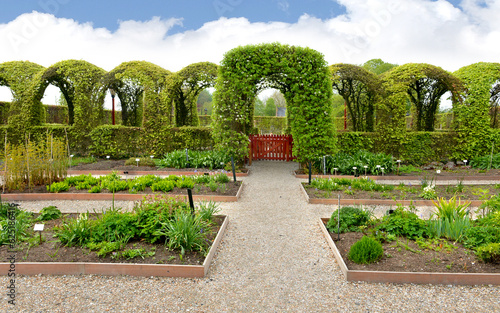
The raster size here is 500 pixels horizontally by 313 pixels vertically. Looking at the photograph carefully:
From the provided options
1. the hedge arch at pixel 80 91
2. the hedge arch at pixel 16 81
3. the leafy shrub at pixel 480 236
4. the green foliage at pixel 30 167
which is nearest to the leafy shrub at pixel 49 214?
the green foliage at pixel 30 167

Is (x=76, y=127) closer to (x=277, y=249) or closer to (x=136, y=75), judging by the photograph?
(x=136, y=75)

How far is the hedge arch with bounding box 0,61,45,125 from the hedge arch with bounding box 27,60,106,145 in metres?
0.51

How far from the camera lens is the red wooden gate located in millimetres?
13188

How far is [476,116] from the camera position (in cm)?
1196

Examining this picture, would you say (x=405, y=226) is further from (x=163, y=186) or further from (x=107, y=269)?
(x=163, y=186)

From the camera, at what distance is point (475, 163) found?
11641 millimetres

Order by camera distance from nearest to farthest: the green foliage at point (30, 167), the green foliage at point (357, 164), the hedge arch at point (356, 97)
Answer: the green foliage at point (30, 167)
the green foliage at point (357, 164)
the hedge arch at point (356, 97)

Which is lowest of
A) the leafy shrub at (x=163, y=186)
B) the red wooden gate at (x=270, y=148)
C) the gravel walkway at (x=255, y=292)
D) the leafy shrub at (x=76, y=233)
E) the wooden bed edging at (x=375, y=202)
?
the gravel walkway at (x=255, y=292)

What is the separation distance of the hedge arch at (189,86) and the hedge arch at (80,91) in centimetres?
339

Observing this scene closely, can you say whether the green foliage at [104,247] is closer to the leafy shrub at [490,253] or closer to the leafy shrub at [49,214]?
the leafy shrub at [49,214]

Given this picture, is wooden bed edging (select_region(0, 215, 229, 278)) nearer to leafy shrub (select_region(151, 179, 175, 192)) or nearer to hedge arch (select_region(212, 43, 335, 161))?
leafy shrub (select_region(151, 179, 175, 192))

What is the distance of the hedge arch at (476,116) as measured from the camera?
11961 mm

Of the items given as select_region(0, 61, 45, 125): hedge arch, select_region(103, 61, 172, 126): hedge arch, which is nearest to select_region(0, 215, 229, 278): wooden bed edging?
select_region(103, 61, 172, 126): hedge arch

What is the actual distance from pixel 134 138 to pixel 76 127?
2.74 metres
